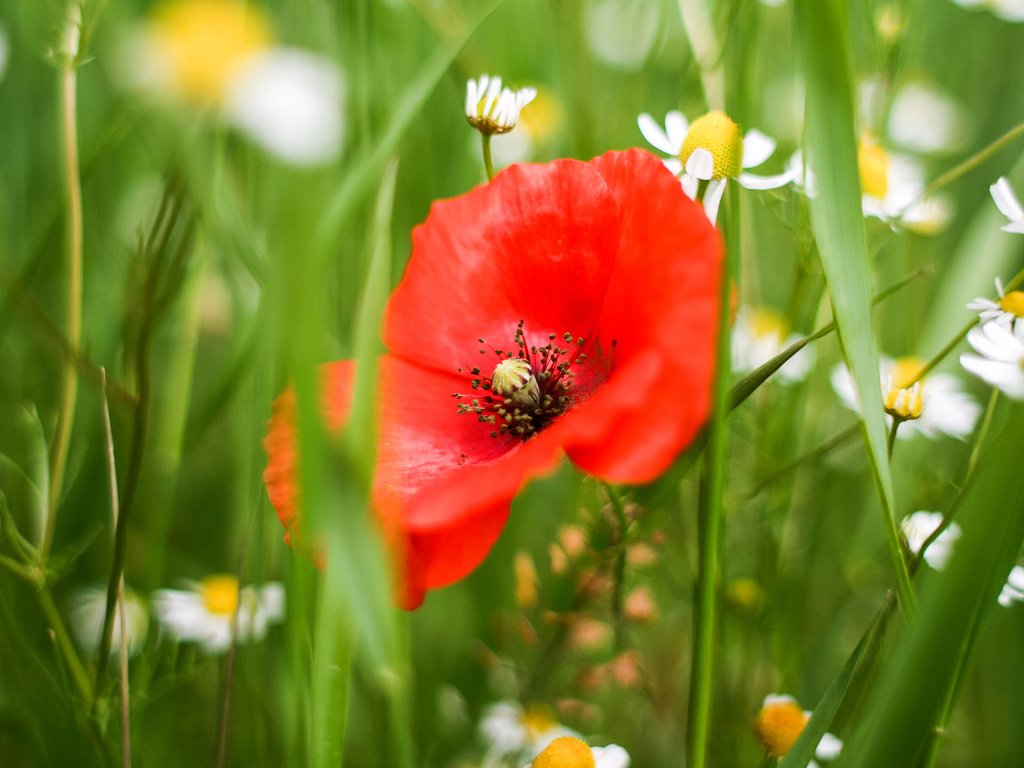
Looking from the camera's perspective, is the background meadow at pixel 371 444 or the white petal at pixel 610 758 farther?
the white petal at pixel 610 758

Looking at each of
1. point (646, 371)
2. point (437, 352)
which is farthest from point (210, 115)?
point (646, 371)

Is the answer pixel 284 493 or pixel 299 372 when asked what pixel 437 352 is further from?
pixel 299 372

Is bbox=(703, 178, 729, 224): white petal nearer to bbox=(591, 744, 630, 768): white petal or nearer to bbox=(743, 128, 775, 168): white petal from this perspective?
bbox=(743, 128, 775, 168): white petal

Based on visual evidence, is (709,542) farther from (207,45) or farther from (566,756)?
(207,45)

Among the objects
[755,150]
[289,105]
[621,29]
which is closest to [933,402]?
[755,150]

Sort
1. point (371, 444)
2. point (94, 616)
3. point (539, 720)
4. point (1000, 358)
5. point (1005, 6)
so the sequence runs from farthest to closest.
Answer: point (1005, 6), point (94, 616), point (539, 720), point (1000, 358), point (371, 444)

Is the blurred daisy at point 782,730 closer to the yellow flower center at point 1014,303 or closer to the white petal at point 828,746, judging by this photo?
the white petal at point 828,746

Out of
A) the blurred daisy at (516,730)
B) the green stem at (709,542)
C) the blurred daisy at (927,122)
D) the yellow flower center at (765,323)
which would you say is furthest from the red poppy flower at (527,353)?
the blurred daisy at (927,122)
